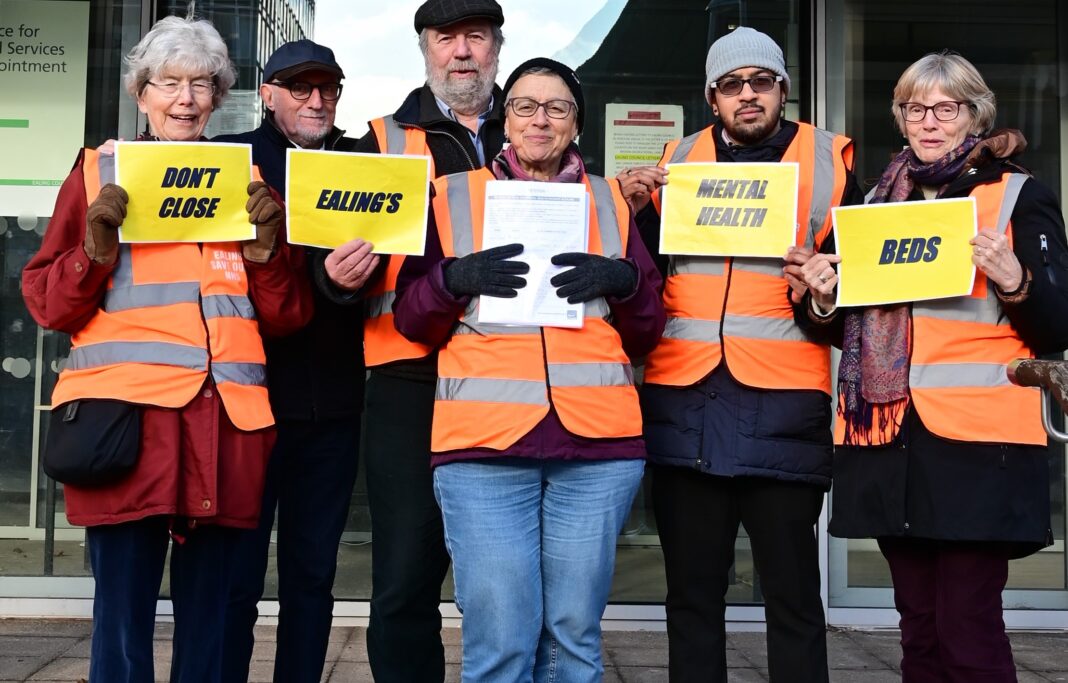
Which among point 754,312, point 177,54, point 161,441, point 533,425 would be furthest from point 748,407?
point 177,54

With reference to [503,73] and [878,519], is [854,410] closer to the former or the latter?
[878,519]

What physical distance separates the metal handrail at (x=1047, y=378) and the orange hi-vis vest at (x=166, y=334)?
1.79 metres

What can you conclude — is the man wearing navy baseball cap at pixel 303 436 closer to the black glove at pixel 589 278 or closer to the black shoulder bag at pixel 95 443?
the black shoulder bag at pixel 95 443

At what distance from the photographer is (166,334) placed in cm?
290

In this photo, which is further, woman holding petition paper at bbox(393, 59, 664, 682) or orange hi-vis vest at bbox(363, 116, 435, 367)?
orange hi-vis vest at bbox(363, 116, 435, 367)

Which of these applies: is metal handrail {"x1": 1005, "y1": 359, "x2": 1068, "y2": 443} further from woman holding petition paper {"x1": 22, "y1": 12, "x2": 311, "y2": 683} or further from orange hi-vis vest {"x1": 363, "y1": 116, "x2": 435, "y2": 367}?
woman holding petition paper {"x1": 22, "y1": 12, "x2": 311, "y2": 683}

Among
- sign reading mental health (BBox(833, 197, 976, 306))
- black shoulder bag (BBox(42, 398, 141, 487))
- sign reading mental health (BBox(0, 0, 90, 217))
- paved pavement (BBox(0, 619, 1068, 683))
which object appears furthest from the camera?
sign reading mental health (BBox(0, 0, 90, 217))

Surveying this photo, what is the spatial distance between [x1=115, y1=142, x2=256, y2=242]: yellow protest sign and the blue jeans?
83cm

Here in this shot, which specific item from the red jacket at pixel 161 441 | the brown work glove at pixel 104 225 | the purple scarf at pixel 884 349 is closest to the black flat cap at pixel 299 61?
the red jacket at pixel 161 441

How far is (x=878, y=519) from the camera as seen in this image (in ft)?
10.1

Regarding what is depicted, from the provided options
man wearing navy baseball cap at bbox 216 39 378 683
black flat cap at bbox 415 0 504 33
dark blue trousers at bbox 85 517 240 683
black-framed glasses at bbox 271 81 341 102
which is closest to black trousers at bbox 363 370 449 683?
man wearing navy baseball cap at bbox 216 39 378 683

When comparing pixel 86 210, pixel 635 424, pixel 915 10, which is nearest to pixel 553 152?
pixel 635 424

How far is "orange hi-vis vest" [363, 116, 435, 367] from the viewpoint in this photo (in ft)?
10.9

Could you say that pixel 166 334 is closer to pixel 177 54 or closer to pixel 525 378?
pixel 177 54
